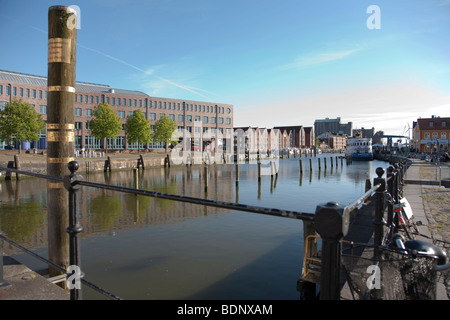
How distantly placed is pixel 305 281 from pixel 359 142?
79.8 meters

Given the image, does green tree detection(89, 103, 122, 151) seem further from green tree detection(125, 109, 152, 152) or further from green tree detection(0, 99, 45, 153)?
green tree detection(0, 99, 45, 153)

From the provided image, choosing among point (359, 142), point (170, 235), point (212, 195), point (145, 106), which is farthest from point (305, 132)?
point (170, 235)

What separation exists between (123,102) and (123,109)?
1775mm

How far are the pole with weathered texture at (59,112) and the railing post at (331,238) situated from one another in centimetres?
403

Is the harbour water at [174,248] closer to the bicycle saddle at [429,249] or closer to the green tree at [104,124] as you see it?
the bicycle saddle at [429,249]

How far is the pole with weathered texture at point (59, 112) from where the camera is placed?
448cm

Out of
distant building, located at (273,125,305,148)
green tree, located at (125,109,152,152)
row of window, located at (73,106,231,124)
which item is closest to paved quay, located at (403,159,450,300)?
green tree, located at (125,109,152,152)

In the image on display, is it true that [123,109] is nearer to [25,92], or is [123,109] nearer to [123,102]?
[123,102]

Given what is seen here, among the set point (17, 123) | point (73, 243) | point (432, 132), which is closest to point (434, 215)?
point (73, 243)

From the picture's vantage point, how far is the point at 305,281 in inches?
250

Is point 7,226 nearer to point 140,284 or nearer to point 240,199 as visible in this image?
point 140,284

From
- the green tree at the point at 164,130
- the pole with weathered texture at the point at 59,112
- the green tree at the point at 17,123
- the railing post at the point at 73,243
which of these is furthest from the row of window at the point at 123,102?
the railing post at the point at 73,243

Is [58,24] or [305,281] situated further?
[305,281]

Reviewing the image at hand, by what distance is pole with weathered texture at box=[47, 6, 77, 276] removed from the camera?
14.7 feet
